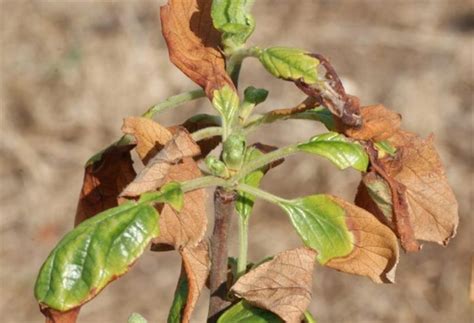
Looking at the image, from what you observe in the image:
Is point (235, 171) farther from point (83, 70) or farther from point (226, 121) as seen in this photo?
point (83, 70)

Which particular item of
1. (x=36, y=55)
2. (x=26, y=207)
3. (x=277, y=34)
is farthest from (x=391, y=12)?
(x=26, y=207)

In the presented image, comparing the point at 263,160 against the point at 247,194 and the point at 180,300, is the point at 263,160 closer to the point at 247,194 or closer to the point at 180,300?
the point at 247,194

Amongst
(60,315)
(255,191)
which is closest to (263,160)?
(255,191)

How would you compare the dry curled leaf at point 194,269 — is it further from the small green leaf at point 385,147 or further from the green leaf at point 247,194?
the small green leaf at point 385,147

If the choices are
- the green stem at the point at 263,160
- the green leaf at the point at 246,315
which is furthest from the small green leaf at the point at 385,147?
the green leaf at the point at 246,315

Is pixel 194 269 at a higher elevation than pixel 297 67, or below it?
below

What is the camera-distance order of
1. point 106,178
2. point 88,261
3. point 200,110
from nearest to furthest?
1. point 88,261
2. point 106,178
3. point 200,110
